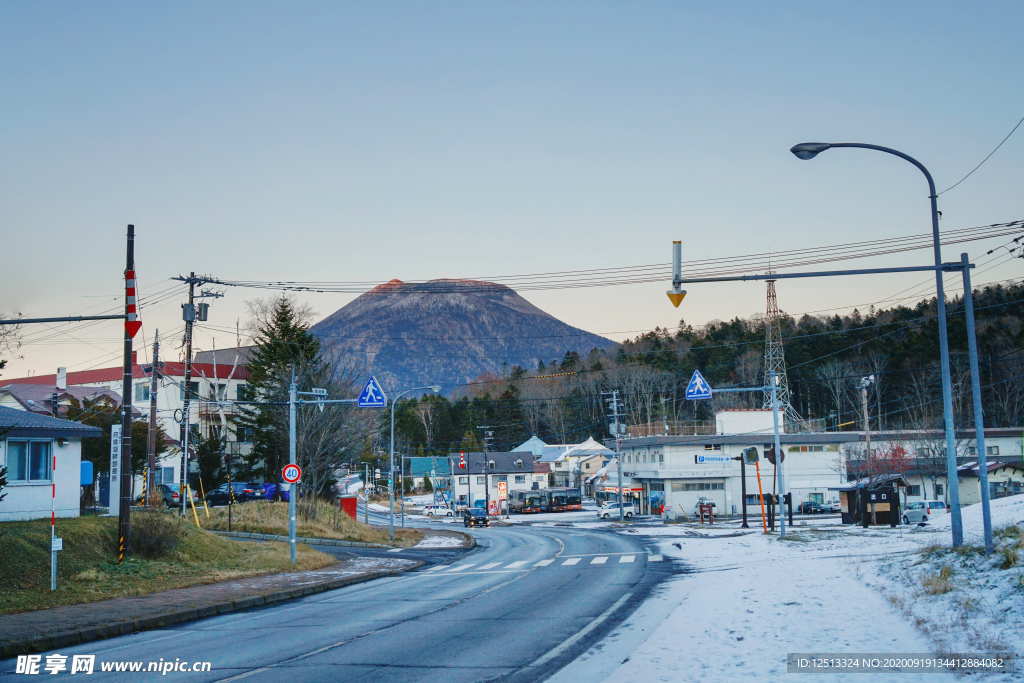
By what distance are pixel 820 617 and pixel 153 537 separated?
20849 millimetres

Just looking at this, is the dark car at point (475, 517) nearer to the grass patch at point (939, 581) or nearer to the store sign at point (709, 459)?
the store sign at point (709, 459)

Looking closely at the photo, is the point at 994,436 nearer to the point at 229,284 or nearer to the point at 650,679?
the point at 229,284

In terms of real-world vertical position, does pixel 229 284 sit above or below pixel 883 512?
above

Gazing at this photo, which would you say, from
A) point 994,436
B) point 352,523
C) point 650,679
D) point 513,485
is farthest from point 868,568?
point 513,485

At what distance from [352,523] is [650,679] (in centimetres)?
3800

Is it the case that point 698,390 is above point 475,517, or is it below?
above

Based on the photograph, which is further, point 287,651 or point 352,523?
point 352,523

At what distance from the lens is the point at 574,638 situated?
1339cm

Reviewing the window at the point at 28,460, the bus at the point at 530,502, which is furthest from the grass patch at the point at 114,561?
the bus at the point at 530,502

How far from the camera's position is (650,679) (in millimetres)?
9812

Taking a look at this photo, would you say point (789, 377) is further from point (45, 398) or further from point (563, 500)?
point (45, 398)

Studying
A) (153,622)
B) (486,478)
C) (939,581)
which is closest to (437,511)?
(486,478)

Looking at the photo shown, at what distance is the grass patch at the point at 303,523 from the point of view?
4056 centimetres

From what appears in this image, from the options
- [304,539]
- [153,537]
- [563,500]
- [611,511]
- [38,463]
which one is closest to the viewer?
[153,537]
